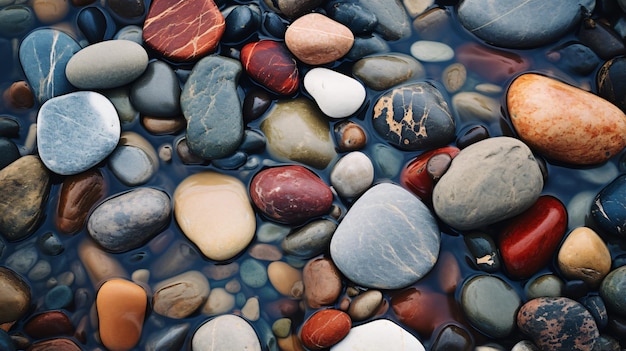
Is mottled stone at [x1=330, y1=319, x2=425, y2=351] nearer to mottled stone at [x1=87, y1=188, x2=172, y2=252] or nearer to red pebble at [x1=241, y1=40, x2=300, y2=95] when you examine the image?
mottled stone at [x1=87, y1=188, x2=172, y2=252]

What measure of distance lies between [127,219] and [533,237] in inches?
62.5

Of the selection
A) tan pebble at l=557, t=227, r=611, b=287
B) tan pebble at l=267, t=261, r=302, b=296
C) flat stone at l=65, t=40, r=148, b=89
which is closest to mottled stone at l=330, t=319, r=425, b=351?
tan pebble at l=267, t=261, r=302, b=296

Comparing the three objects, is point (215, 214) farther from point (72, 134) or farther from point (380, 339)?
point (380, 339)

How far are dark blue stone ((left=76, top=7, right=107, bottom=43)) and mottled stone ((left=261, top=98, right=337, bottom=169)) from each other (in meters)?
0.81

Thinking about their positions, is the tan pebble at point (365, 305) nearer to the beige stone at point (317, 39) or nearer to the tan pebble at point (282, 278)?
the tan pebble at point (282, 278)

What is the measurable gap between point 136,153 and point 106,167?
15 cm

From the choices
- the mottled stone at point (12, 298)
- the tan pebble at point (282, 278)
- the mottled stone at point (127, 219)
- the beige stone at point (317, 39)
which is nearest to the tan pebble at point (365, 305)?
the tan pebble at point (282, 278)

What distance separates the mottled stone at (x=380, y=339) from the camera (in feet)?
6.75

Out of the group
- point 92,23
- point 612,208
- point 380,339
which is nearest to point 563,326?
point 612,208

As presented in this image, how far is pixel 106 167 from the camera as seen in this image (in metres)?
2.23

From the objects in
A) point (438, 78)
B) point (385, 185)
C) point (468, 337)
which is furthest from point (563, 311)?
point (438, 78)

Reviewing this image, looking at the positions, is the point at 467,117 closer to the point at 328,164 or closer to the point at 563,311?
the point at 328,164

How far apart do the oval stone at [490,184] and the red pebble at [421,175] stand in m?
0.12

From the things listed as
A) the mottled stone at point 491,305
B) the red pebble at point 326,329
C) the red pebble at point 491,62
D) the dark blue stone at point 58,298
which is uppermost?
the red pebble at point 491,62
